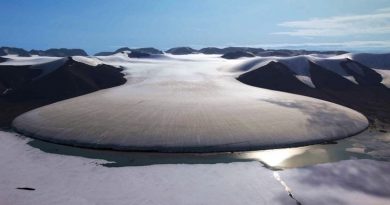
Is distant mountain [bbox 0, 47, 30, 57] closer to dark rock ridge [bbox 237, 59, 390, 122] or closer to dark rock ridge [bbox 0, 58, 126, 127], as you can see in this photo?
dark rock ridge [bbox 0, 58, 126, 127]

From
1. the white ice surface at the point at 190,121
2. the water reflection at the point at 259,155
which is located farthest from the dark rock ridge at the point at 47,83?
the water reflection at the point at 259,155

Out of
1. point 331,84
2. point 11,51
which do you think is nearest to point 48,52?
point 11,51

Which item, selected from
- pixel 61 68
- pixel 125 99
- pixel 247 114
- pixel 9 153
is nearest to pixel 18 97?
pixel 61 68

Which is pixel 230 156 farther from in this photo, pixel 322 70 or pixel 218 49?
pixel 218 49

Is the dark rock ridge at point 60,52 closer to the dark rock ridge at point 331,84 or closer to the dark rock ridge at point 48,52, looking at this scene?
the dark rock ridge at point 48,52

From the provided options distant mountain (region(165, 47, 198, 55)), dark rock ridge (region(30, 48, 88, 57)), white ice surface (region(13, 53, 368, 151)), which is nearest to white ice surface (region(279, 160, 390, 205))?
white ice surface (region(13, 53, 368, 151))

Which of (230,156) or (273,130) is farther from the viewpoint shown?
(273,130)

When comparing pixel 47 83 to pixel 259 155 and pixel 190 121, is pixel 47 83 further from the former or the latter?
pixel 259 155
